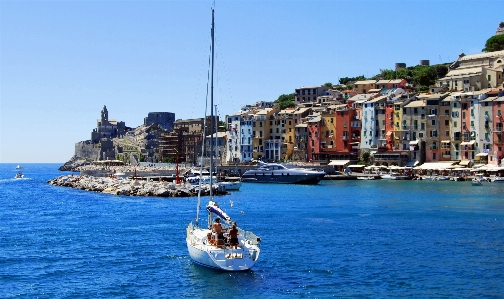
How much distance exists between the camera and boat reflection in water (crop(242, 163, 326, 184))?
9956 centimetres

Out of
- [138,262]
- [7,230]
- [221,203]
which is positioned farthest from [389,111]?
[138,262]

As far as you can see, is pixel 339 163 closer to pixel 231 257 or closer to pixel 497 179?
pixel 497 179

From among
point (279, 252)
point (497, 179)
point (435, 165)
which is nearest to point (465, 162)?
point (435, 165)

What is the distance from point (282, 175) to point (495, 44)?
6991cm

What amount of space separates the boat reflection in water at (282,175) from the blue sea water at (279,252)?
122ft

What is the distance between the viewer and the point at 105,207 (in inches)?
2443

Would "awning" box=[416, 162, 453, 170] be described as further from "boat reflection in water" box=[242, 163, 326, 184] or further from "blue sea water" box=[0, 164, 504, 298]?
"blue sea water" box=[0, 164, 504, 298]

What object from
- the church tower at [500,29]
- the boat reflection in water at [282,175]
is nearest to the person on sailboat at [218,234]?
the boat reflection in water at [282,175]

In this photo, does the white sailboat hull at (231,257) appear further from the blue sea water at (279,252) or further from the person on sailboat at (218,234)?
the blue sea water at (279,252)

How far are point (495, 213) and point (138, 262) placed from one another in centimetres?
3226

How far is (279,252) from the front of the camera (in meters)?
33.6

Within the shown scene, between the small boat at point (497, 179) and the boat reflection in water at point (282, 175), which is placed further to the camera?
the boat reflection in water at point (282, 175)

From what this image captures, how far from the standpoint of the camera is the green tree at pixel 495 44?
472 ft

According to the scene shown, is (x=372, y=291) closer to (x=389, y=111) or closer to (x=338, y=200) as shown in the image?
(x=338, y=200)
